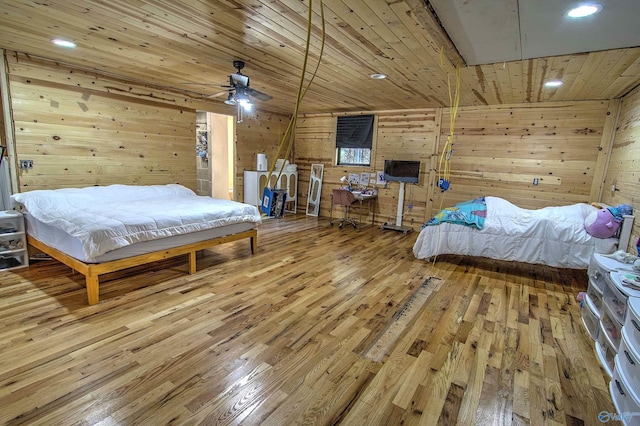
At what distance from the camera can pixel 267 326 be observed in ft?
8.12

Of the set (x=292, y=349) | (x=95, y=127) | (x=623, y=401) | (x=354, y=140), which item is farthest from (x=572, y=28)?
(x=95, y=127)

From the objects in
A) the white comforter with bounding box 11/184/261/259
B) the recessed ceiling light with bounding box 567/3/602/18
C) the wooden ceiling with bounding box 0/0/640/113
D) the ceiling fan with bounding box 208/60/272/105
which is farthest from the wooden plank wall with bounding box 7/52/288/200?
the recessed ceiling light with bounding box 567/3/602/18

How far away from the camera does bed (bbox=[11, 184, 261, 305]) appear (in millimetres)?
2715

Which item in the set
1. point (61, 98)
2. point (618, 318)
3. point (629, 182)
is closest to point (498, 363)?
point (618, 318)

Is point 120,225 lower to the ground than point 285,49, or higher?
lower

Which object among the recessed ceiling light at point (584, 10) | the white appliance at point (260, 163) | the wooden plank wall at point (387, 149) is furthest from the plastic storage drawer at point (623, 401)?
the white appliance at point (260, 163)

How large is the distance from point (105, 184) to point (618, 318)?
225 inches

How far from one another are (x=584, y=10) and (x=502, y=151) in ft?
11.4

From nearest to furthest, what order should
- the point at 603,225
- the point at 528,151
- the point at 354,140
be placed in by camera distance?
the point at 603,225, the point at 528,151, the point at 354,140

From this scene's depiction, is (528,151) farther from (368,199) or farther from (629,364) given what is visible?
(629,364)

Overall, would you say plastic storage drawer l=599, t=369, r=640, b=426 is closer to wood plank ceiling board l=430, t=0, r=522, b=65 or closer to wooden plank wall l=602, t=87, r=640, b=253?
wooden plank wall l=602, t=87, r=640, b=253

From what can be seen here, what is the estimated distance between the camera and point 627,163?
11.8 ft

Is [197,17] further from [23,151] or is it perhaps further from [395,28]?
[23,151]

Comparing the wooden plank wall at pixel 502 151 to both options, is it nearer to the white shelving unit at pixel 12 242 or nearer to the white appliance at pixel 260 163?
the white appliance at pixel 260 163
